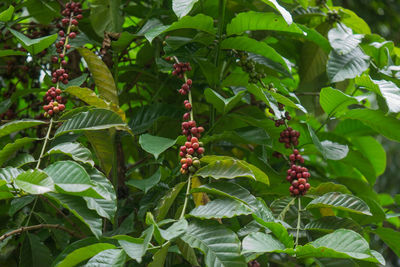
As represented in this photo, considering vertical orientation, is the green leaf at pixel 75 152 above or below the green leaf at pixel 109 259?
above

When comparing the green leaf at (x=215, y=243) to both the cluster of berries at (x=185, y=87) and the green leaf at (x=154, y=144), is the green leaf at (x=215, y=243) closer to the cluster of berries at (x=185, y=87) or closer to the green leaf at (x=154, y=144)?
the green leaf at (x=154, y=144)

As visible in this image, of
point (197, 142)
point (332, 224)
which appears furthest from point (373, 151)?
point (197, 142)

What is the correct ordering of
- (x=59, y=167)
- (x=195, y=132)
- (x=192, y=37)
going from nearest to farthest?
(x=59, y=167), (x=195, y=132), (x=192, y=37)

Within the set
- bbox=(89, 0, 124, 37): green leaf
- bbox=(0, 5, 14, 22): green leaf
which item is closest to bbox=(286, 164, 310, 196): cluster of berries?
bbox=(89, 0, 124, 37): green leaf

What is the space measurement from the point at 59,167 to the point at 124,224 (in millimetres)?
249

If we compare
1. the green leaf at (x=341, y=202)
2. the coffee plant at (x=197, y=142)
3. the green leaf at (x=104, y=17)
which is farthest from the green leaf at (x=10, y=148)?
the green leaf at (x=341, y=202)

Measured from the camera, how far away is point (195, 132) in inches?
31.0

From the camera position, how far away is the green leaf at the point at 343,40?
40.1 inches

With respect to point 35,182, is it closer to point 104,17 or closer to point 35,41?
point 35,41

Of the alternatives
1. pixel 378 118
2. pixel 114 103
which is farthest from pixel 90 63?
pixel 378 118

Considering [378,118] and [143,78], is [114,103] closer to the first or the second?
[143,78]

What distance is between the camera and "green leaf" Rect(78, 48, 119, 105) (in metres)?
0.91

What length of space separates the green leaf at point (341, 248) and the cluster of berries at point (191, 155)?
0.67ft

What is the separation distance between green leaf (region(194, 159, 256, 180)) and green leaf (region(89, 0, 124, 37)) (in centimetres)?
44
